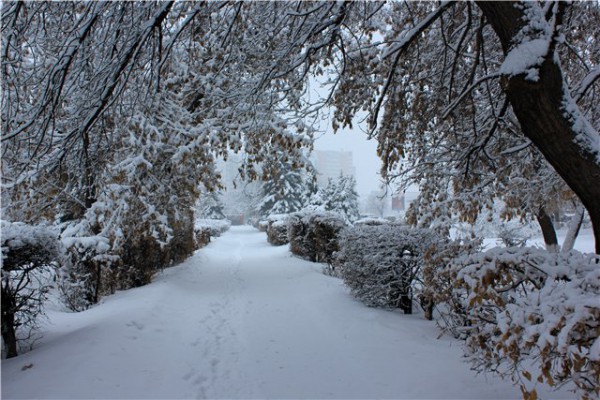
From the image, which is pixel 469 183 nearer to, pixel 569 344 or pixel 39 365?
pixel 569 344

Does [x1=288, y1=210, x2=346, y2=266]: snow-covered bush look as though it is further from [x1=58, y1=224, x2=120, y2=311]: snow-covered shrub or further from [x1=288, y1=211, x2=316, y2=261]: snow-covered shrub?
[x1=58, y1=224, x2=120, y2=311]: snow-covered shrub

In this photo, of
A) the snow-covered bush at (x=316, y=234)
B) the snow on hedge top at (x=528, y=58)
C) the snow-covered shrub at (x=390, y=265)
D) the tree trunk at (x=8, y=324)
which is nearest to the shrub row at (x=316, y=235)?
the snow-covered bush at (x=316, y=234)

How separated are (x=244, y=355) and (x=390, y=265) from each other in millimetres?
2971

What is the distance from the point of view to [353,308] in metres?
6.61

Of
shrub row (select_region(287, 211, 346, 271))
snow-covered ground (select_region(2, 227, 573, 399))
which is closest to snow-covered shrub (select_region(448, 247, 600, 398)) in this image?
snow-covered ground (select_region(2, 227, 573, 399))

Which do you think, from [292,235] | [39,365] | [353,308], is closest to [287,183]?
[292,235]

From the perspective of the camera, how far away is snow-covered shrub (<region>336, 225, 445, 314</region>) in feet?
21.0

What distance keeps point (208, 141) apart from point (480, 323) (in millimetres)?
3919

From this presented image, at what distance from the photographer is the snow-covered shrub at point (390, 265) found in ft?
21.0

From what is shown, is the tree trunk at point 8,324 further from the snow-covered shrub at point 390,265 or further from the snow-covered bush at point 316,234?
the snow-covered bush at point 316,234

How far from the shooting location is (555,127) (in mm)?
2750

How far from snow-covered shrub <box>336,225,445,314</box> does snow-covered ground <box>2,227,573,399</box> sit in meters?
0.31

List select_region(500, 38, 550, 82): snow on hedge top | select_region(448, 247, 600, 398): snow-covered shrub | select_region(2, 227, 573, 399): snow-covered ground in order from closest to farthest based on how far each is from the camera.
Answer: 1. select_region(448, 247, 600, 398): snow-covered shrub
2. select_region(500, 38, 550, 82): snow on hedge top
3. select_region(2, 227, 573, 399): snow-covered ground

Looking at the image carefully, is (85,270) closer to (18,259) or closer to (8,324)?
(8,324)
